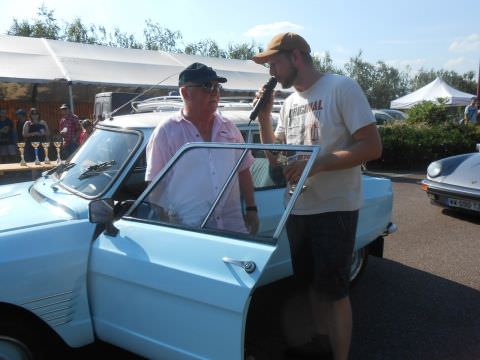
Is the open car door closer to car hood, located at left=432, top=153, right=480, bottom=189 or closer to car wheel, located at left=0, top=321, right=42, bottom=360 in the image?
car wheel, located at left=0, top=321, right=42, bottom=360

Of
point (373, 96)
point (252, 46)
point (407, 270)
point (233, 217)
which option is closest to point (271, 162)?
point (233, 217)

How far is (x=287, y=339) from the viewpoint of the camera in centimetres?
315

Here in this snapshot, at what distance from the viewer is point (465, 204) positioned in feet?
19.2

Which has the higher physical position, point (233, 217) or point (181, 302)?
point (233, 217)

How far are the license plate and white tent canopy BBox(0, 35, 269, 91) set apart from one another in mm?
8523

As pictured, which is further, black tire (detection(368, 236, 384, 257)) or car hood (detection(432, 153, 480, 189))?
car hood (detection(432, 153, 480, 189))

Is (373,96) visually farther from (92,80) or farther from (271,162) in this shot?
(271,162)

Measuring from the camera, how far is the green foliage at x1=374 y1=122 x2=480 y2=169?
1096 centimetres

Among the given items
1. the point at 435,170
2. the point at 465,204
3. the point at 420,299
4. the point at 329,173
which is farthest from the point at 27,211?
the point at 435,170

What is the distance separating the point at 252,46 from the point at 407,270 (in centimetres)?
5065

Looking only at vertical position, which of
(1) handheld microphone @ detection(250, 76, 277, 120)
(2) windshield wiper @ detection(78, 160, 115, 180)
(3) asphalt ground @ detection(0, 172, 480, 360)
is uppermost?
(1) handheld microphone @ detection(250, 76, 277, 120)

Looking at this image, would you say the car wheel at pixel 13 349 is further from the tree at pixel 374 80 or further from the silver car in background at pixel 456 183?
the tree at pixel 374 80

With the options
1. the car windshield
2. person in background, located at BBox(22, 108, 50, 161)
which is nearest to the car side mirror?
the car windshield

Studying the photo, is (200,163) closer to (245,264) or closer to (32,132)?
(245,264)
